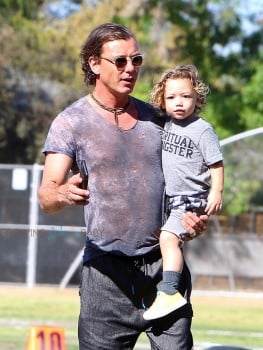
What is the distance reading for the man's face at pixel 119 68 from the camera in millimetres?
5168

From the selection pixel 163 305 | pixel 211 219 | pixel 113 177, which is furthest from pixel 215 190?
pixel 211 219

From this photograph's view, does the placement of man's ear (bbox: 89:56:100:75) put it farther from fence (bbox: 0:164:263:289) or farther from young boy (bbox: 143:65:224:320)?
fence (bbox: 0:164:263:289)

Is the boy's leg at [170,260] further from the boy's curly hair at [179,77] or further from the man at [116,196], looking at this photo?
the boy's curly hair at [179,77]

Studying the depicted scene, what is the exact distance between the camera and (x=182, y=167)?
527cm

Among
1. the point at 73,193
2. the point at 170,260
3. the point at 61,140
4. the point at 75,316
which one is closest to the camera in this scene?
the point at 73,193

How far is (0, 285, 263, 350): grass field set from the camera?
11.5 m

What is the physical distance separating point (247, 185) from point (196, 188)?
47.6 feet

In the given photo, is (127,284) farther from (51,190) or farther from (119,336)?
(51,190)

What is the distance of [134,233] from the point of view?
5.13 m

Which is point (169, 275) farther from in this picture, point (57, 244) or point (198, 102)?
point (57, 244)

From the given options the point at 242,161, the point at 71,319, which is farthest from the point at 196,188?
the point at 242,161

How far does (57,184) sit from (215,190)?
811 millimetres

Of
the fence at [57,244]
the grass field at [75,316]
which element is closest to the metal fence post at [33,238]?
the fence at [57,244]

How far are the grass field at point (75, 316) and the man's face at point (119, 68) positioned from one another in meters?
4.46
